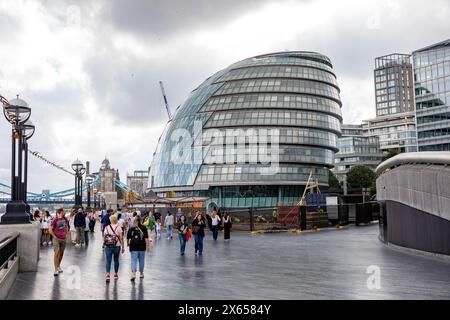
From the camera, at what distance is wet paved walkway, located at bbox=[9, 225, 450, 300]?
35.0ft

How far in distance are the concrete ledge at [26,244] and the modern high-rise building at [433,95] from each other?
95.3 meters

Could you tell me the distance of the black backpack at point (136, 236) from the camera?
13.3m

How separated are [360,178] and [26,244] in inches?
4160

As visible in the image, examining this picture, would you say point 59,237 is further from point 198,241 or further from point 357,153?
point 357,153

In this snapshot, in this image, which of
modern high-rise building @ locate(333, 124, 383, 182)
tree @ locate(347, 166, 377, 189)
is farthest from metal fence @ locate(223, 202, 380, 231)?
modern high-rise building @ locate(333, 124, 383, 182)

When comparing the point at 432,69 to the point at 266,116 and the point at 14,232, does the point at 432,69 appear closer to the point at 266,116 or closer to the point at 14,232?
the point at 266,116

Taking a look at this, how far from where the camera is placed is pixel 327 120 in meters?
90.6

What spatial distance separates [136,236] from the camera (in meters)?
13.4

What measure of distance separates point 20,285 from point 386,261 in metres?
11.5

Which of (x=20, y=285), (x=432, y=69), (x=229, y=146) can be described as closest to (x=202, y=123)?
(x=229, y=146)

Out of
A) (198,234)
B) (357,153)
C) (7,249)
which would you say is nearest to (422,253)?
(198,234)

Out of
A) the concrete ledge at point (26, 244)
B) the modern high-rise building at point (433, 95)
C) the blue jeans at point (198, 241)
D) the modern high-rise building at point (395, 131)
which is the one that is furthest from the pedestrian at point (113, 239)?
the modern high-rise building at point (395, 131)

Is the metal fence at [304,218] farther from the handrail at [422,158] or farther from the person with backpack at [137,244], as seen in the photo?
the person with backpack at [137,244]

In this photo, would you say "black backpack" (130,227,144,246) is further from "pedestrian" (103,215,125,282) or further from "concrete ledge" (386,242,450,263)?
"concrete ledge" (386,242,450,263)
